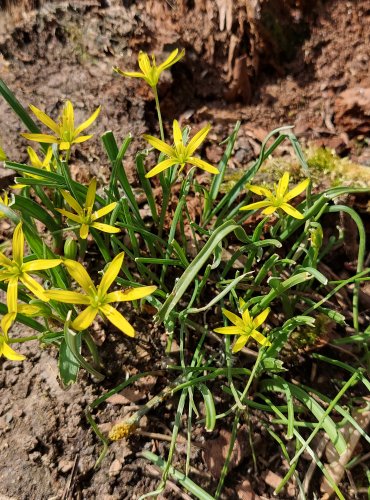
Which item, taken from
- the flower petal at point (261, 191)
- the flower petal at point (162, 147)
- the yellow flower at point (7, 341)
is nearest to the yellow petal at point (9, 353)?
the yellow flower at point (7, 341)

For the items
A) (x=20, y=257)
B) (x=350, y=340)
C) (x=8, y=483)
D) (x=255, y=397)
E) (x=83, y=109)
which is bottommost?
(x=8, y=483)

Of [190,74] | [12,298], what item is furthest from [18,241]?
[190,74]

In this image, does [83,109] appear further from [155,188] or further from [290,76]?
[290,76]

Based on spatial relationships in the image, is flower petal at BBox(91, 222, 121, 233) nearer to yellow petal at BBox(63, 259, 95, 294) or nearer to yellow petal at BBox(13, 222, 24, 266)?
yellow petal at BBox(63, 259, 95, 294)

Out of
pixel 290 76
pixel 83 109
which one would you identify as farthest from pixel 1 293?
pixel 290 76

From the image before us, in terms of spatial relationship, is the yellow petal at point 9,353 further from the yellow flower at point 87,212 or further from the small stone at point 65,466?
the small stone at point 65,466

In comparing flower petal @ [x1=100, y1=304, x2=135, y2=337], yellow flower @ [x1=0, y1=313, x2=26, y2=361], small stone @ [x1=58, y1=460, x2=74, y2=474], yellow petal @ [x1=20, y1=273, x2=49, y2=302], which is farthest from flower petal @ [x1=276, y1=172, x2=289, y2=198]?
small stone @ [x1=58, y1=460, x2=74, y2=474]
